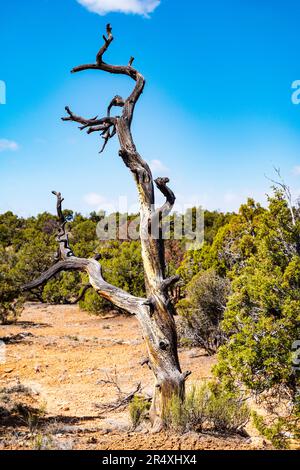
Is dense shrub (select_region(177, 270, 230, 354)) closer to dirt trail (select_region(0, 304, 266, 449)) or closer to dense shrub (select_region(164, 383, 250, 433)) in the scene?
dirt trail (select_region(0, 304, 266, 449))

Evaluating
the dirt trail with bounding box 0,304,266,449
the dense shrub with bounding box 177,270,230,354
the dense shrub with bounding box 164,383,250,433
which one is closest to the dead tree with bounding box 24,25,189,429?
the dense shrub with bounding box 164,383,250,433

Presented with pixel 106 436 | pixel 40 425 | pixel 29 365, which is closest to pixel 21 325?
pixel 29 365

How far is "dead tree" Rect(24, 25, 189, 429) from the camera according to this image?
5461mm

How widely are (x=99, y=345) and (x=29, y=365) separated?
11.2 feet

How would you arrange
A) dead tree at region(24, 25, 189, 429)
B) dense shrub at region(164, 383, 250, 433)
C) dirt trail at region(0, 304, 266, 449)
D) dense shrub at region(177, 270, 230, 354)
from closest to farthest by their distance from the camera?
dirt trail at region(0, 304, 266, 449)
dense shrub at region(164, 383, 250, 433)
dead tree at region(24, 25, 189, 429)
dense shrub at region(177, 270, 230, 354)

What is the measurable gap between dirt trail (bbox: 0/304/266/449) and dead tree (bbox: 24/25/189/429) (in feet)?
2.67

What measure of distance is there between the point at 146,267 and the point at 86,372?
20.4 feet

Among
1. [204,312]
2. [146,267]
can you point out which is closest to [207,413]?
[146,267]

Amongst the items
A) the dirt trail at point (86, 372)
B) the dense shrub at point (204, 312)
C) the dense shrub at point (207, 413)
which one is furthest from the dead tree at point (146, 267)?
the dense shrub at point (204, 312)

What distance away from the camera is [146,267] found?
233 inches

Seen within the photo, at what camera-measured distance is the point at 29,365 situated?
37.6 ft

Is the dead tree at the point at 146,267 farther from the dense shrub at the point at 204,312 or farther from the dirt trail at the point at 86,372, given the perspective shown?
the dense shrub at the point at 204,312

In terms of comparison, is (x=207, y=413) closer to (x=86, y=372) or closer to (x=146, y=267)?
(x=146, y=267)

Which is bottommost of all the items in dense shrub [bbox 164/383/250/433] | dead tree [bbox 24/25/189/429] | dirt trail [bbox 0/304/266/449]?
dirt trail [bbox 0/304/266/449]
